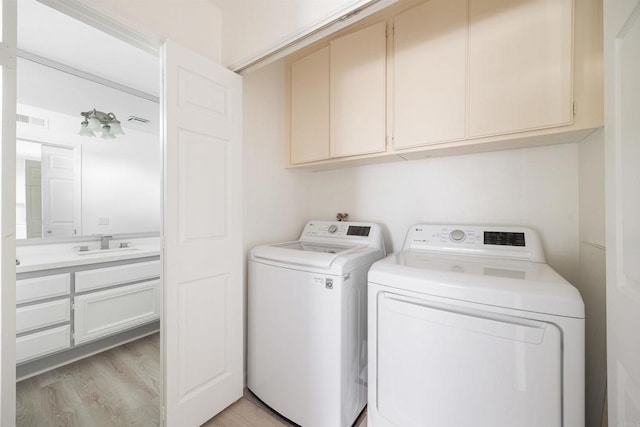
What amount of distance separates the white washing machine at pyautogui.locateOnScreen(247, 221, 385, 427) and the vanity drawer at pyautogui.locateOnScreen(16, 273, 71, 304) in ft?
4.99

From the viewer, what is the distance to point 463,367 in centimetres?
91

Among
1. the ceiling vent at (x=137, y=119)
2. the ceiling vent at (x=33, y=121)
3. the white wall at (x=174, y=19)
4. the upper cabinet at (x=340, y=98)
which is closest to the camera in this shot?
the white wall at (x=174, y=19)

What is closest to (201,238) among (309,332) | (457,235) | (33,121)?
(309,332)

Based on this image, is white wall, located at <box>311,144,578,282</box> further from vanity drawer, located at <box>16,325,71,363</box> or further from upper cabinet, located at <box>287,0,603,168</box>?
vanity drawer, located at <box>16,325,71,363</box>

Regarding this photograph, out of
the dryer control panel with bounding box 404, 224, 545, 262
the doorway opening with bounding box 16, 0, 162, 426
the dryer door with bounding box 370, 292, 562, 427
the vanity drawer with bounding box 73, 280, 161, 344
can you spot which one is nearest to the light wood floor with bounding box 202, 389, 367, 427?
the doorway opening with bounding box 16, 0, 162, 426

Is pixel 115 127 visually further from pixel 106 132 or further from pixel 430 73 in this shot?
pixel 430 73

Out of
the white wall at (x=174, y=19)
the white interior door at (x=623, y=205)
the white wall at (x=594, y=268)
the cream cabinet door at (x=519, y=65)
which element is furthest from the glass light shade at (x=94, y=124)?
the white wall at (x=594, y=268)

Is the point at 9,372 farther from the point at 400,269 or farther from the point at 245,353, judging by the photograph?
the point at 400,269

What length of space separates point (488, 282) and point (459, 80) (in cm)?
100

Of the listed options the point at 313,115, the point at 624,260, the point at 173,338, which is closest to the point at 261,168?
the point at 313,115

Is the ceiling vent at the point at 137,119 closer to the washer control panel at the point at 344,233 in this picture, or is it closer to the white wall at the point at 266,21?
the white wall at the point at 266,21

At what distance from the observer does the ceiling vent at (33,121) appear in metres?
2.09

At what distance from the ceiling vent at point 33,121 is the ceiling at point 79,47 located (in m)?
0.52

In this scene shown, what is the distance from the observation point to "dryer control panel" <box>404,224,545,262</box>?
4.21 ft
